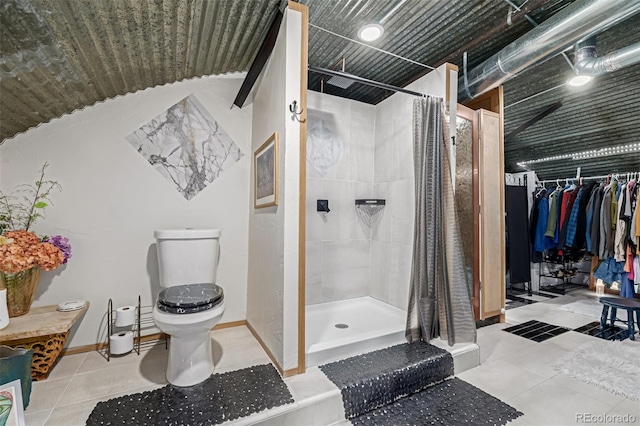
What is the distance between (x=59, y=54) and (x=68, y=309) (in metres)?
1.65

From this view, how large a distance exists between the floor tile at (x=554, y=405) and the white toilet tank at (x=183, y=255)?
2.32 meters

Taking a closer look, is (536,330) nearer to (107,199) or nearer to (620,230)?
(620,230)

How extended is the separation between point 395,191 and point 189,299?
→ 2190mm

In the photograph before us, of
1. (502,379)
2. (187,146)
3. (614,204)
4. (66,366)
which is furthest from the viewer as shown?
(614,204)

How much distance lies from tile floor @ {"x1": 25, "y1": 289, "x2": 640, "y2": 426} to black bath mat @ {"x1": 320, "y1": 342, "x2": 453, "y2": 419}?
100mm

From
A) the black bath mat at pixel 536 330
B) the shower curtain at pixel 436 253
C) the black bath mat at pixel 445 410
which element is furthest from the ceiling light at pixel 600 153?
the black bath mat at pixel 445 410

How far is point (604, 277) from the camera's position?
12.6 feet

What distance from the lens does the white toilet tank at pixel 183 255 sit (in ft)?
6.99

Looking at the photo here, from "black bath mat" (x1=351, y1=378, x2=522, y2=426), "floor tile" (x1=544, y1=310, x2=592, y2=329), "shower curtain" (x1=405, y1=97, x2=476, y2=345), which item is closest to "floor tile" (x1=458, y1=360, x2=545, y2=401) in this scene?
"black bath mat" (x1=351, y1=378, x2=522, y2=426)

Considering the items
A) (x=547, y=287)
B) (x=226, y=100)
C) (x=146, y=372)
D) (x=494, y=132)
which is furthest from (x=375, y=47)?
(x=547, y=287)

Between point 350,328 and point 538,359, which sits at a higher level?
point 350,328

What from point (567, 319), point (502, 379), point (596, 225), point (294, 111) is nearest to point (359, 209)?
point (294, 111)

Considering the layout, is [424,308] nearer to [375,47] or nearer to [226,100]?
[375,47]

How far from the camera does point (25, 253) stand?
175cm
